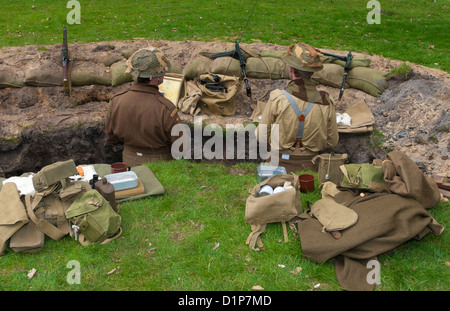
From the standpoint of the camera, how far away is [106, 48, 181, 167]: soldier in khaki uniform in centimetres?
538

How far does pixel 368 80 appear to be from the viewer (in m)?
8.12

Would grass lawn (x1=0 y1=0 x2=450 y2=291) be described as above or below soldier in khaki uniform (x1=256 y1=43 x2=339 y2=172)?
below

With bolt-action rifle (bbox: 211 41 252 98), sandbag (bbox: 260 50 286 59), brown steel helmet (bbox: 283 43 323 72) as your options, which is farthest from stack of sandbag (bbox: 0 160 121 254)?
sandbag (bbox: 260 50 286 59)

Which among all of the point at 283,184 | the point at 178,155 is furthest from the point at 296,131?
the point at 178,155

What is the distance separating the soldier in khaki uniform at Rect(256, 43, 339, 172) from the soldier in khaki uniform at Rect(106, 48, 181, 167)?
142 centimetres

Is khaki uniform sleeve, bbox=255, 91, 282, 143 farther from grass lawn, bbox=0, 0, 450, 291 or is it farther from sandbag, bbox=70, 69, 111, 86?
sandbag, bbox=70, 69, 111, 86

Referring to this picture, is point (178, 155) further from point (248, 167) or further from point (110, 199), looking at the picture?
point (110, 199)

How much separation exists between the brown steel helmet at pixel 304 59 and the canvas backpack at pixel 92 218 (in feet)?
9.80

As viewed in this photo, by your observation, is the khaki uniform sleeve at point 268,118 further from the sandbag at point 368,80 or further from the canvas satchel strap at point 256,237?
the sandbag at point 368,80

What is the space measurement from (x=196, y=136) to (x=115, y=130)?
1942 millimetres

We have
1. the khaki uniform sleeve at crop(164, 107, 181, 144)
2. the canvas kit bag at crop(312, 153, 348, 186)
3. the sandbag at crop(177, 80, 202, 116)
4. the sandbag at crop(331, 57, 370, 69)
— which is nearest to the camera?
the canvas kit bag at crop(312, 153, 348, 186)

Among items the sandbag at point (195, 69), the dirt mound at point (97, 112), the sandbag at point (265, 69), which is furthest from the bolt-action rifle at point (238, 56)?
the sandbag at point (195, 69)

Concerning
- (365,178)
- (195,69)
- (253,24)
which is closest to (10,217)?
(365,178)

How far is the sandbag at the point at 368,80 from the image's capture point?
8.02 metres
